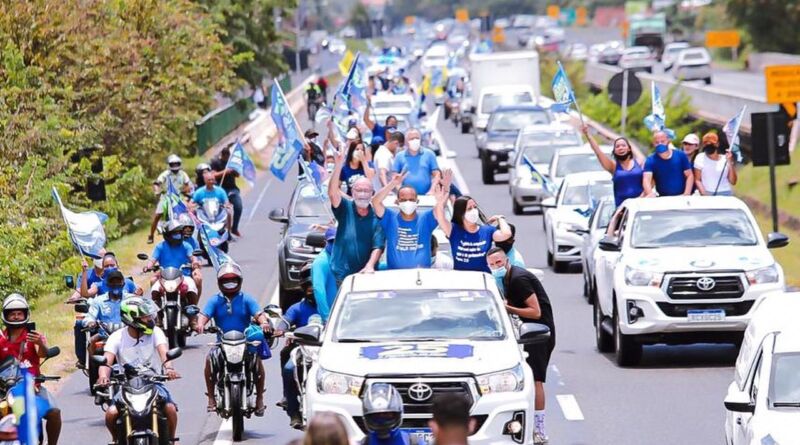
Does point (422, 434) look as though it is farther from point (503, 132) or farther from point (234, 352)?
point (503, 132)

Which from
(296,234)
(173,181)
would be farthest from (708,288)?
(173,181)

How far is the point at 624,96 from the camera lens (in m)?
46.2

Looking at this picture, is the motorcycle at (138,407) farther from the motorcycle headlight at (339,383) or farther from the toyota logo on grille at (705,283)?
the toyota logo on grille at (705,283)

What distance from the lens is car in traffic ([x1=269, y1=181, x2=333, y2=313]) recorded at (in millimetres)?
24953

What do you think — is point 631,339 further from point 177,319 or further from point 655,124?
point 655,124

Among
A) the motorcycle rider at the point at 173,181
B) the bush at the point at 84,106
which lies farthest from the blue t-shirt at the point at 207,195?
the bush at the point at 84,106

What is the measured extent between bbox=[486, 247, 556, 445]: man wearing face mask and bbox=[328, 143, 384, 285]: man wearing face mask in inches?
75.9

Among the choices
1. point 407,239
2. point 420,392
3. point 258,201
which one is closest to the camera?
point 420,392

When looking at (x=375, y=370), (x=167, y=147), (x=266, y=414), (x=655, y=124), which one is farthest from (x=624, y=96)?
(x=375, y=370)

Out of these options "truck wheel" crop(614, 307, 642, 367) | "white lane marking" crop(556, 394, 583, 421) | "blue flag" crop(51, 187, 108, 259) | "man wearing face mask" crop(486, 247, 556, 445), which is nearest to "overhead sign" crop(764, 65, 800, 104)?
"truck wheel" crop(614, 307, 642, 367)

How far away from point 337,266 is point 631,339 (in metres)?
4.04

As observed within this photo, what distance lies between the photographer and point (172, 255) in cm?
2183

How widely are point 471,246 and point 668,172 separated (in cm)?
663

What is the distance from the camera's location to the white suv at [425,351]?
43.0 ft
